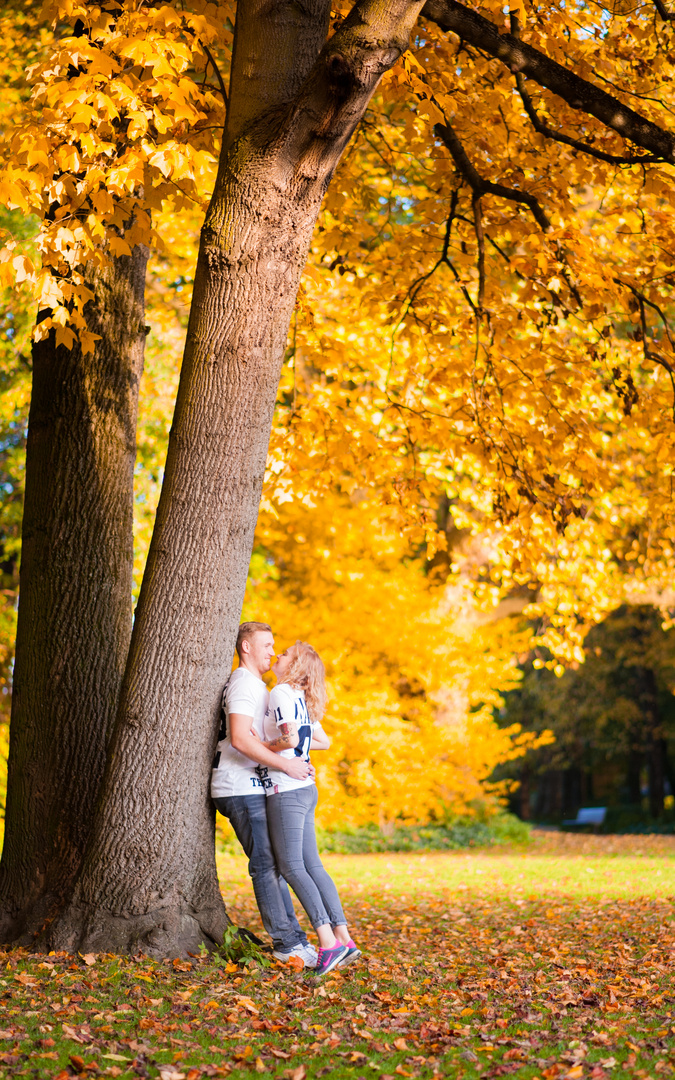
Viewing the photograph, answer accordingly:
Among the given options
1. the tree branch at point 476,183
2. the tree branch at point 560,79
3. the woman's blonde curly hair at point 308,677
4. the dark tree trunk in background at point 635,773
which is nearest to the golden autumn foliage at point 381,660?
the tree branch at point 476,183

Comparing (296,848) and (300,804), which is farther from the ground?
(300,804)

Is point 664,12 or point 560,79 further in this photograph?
point 664,12

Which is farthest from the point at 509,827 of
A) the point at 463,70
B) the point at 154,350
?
the point at 463,70

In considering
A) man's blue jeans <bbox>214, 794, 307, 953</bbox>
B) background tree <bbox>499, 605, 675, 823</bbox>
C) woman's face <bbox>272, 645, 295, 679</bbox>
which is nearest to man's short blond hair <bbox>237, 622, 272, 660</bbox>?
woman's face <bbox>272, 645, 295, 679</bbox>

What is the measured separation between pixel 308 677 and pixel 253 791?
675mm

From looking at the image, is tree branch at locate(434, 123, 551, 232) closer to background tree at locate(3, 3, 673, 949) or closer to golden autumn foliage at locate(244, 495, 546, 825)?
background tree at locate(3, 3, 673, 949)

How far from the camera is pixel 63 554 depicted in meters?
5.91

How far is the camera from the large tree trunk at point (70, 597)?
5.53 meters

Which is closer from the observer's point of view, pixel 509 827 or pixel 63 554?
pixel 63 554

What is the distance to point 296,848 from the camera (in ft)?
16.8

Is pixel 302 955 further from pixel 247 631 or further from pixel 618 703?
pixel 618 703

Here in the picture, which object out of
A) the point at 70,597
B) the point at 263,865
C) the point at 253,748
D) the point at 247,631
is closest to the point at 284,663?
the point at 247,631

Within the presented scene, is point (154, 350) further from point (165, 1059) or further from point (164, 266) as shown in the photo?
point (165, 1059)

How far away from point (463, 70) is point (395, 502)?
3683 mm
